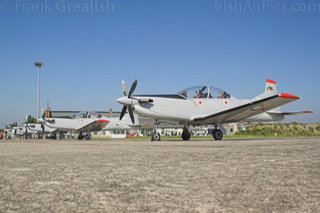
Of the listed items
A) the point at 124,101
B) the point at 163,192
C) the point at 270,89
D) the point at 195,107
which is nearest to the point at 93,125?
the point at 124,101

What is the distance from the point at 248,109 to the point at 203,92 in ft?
7.87

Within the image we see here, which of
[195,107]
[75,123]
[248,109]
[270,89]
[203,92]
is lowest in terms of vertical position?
[75,123]

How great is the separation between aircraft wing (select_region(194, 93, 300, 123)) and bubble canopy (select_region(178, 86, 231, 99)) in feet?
4.08

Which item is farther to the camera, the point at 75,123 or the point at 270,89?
the point at 75,123

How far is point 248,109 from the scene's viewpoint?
1404cm

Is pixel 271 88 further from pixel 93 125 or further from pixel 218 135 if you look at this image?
pixel 93 125

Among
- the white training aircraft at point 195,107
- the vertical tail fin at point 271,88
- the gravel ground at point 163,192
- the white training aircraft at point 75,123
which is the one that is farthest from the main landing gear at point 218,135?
the white training aircraft at point 75,123

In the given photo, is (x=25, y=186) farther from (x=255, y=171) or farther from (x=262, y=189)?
(x=255, y=171)

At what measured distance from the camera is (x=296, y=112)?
17109 millimetres

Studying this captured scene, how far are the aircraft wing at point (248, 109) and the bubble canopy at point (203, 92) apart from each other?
4.08ft

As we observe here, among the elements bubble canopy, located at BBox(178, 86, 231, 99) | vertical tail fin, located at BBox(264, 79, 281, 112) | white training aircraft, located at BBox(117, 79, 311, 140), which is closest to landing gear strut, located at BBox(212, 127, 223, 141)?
white training aircraft, located at BBox(117, 79, 311, 140)

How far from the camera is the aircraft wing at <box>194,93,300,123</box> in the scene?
42.9ft

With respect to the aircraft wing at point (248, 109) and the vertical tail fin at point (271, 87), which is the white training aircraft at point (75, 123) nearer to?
the aircraft wing at point (248, 109)

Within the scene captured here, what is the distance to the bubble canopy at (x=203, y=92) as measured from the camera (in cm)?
1488
